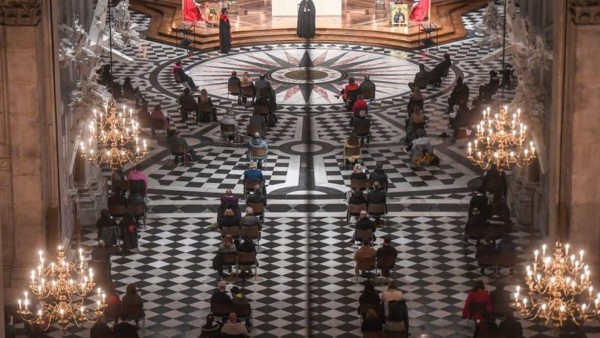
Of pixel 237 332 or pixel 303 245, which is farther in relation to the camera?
pixel 303 245

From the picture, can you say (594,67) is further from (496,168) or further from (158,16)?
(158,16)

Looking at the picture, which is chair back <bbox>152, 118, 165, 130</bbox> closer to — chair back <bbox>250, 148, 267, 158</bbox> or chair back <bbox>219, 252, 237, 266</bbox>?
chair back <bbox>250, 148, 267, 158</bbox>

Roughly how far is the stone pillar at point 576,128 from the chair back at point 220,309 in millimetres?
5246

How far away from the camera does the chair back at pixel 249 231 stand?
971 inches

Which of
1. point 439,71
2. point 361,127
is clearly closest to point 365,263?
point 361,127

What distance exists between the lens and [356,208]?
26.0 m

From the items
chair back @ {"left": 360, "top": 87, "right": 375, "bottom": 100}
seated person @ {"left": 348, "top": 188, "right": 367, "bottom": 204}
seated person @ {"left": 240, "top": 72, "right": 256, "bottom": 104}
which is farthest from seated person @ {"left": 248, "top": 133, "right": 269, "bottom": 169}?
chair back @ {"left": 360, "top": 87, "right": 375, "bottom": 100}

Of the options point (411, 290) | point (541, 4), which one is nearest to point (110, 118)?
point (411, 290)

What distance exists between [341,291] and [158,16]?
2470 cm

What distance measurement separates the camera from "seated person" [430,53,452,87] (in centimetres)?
3666

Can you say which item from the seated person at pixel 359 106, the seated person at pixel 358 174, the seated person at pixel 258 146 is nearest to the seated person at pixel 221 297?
the seated person at pixel 358 174

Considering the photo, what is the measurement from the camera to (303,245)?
2530 centimetres

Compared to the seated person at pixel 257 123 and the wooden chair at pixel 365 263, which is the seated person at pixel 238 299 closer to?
the wooden chair at pixel 365 263

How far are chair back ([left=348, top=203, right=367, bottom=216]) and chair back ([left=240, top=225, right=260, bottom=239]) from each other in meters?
2.09
